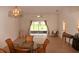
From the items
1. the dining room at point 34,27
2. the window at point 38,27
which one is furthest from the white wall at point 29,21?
the window at point 38,27

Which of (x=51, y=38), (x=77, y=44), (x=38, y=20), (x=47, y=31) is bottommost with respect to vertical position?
(x=77, y=44)

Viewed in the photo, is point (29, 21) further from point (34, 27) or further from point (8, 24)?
point (8, 24)

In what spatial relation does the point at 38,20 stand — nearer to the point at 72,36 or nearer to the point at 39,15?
the point at 39,15

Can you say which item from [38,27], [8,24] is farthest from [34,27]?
[8,24]

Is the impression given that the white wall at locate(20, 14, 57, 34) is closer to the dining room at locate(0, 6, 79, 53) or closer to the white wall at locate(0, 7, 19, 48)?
the dining room at locate(0, 6, 79, 53)

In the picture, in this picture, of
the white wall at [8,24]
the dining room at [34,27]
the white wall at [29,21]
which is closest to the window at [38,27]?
the dining room at [34,27]

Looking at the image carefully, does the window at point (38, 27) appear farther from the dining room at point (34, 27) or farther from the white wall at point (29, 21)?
the white wall at point (29, 21)

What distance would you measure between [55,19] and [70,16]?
976 millimetres

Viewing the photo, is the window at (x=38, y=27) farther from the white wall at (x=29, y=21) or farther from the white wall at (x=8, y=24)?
the white wall at (x=8, y=24)

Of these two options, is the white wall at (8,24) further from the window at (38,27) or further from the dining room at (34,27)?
the window at (38,27)

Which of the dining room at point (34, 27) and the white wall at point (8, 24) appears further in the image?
the white wall at point (8, 24)

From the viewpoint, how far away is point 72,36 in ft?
15.7
